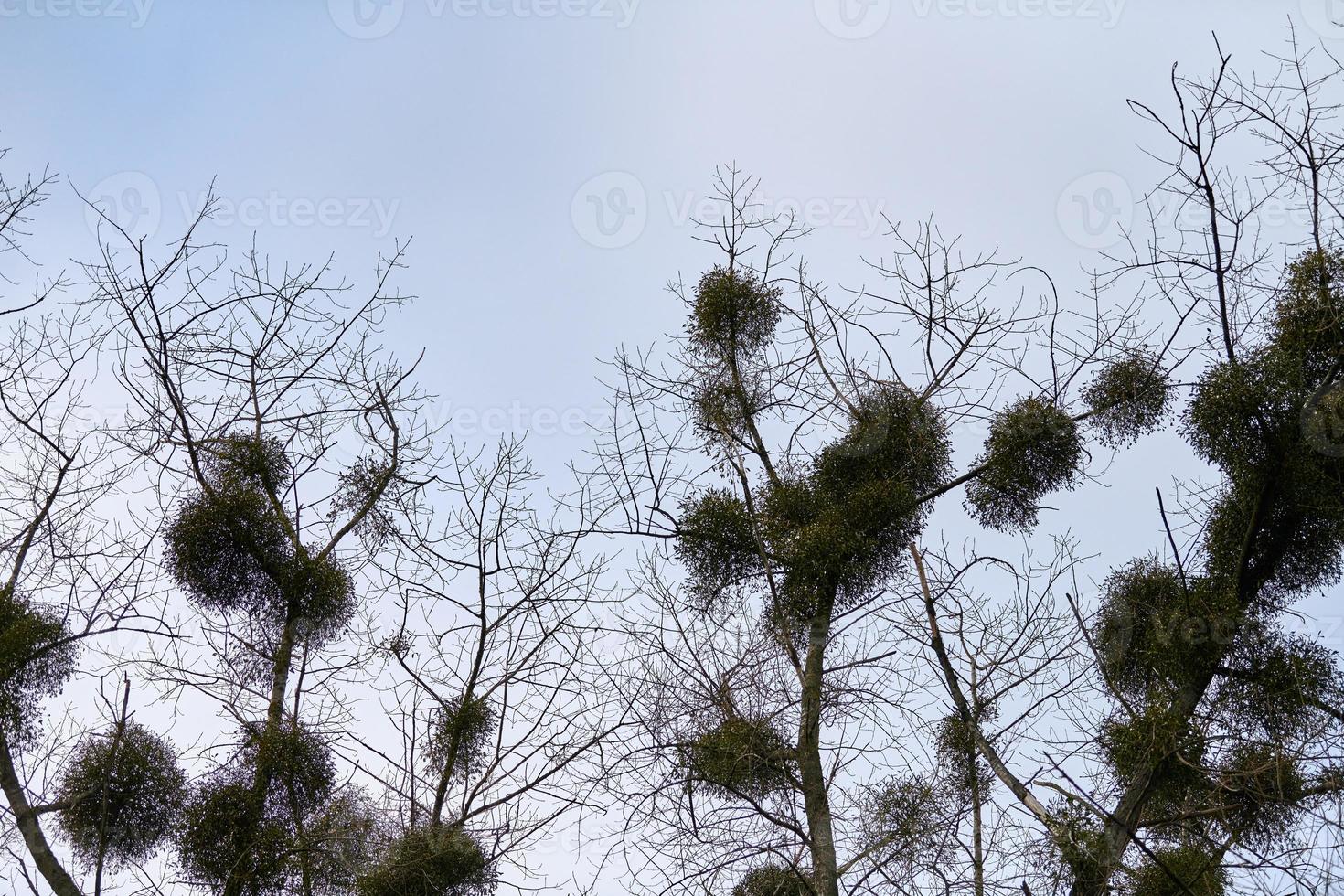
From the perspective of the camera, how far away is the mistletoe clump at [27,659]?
7375 mm

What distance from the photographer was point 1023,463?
24.5 feet

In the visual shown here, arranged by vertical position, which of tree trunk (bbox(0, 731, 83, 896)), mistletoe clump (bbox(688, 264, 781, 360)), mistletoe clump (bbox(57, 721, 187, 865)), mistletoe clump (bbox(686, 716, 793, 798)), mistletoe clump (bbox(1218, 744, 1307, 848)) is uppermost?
mistletoe clump (bbox(688, 264, 781, 360))

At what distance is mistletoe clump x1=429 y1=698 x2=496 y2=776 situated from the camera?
7.18 metres

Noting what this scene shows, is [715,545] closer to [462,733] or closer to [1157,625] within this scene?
[462,733]

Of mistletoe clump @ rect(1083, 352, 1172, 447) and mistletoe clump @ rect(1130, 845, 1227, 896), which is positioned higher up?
mistletoe clump @ rect(1083, 352, 1172, 447)

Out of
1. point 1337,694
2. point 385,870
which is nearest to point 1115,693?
point 1337,694

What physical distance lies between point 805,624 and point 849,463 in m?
0.98

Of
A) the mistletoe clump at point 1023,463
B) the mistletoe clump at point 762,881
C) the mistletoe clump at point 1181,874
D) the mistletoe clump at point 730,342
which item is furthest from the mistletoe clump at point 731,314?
the mistletoe clump at point 1181,874

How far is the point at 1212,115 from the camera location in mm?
6465

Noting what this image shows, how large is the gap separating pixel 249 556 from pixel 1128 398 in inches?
205

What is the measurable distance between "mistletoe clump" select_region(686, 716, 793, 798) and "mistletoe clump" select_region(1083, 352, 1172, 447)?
2.62 m

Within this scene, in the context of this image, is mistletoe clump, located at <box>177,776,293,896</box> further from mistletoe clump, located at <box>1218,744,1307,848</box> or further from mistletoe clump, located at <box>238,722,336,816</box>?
mistletoe clump, located at <box>1218,744,1307,848</box>

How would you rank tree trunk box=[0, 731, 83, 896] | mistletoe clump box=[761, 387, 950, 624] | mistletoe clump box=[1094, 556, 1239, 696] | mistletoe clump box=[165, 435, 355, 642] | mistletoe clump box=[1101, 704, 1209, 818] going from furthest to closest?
mistletoe clump box=[165, 435, 355, 642] → mistletoe clump box=[761, 387, 950, 624] → tree trunk box=[0, 731, 83, 896] → mistletoe clump box=[1094, 556, 1239, 696] → mistletoe clump box=[1101, 704, 1209, 818]

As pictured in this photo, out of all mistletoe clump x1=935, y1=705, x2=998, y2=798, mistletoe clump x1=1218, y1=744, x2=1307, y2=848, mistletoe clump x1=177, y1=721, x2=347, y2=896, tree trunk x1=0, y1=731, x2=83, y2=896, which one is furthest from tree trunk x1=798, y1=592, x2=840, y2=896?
tree trunk x1=0, y1=731, x2=83, y2=896
